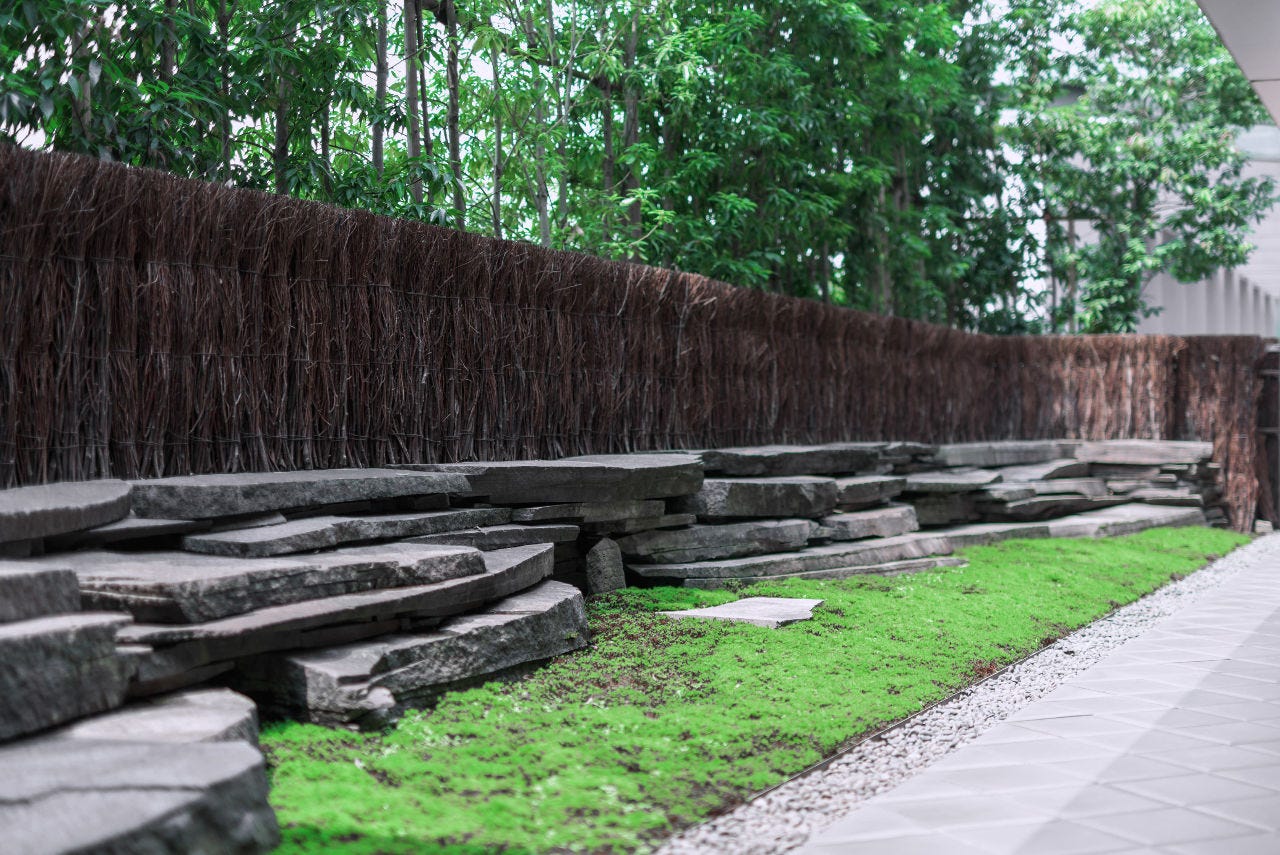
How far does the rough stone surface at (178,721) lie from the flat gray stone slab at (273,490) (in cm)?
93

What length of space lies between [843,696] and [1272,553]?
7.99 meters

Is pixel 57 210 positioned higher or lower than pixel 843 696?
higher

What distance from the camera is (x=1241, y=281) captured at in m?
25.3

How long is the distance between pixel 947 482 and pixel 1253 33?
14.8ft

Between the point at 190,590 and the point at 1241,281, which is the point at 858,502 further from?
the point at 1241,281

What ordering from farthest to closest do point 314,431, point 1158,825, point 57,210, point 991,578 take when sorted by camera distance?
point 991,578, point 314,431, point 57,210, point 1158,825

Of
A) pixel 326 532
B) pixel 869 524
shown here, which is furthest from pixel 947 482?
pixel 326 532

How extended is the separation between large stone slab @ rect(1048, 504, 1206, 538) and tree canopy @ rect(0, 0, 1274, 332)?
3705 millimetres

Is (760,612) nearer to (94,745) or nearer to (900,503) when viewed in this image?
(94,745)

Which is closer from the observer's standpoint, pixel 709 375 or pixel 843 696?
pixel 843 696

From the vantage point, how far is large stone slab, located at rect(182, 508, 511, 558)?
3.92 meters

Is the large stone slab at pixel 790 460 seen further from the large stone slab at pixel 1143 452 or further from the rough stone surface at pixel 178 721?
the large stone slab at pixel 1143 452

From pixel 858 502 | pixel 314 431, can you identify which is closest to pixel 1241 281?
pixel 858 502

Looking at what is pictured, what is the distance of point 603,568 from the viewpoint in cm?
604
